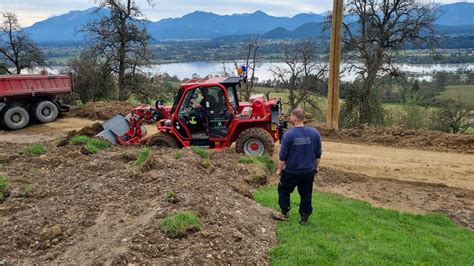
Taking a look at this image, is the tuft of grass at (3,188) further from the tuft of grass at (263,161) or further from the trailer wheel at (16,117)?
the trailer wheel at (16,117)

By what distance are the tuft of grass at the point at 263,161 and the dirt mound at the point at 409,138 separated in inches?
176

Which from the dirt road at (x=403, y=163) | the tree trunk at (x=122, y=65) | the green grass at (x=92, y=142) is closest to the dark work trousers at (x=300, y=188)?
the dirt road at (x=403, y=163)

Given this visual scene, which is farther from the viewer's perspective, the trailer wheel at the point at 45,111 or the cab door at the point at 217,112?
the trailer wheel at the point at 45,111

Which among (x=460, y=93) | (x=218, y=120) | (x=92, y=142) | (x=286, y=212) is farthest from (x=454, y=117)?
(x=286, y=212)

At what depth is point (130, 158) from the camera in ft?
31.3

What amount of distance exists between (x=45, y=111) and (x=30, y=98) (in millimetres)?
821

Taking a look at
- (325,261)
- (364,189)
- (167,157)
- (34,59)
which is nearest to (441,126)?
(364,189)

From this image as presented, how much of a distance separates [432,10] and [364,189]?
699 inches

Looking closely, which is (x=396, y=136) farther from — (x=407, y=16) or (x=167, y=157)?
(x=407, y=16)

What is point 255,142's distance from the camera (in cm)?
1198

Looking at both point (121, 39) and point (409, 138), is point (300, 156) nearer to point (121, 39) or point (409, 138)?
point (409, 138)

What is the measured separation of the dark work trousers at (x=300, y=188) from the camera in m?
6.73

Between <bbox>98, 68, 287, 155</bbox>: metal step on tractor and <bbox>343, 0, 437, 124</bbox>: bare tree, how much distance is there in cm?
1478

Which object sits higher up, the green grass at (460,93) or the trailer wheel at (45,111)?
the trailer wheel at (45,111)
